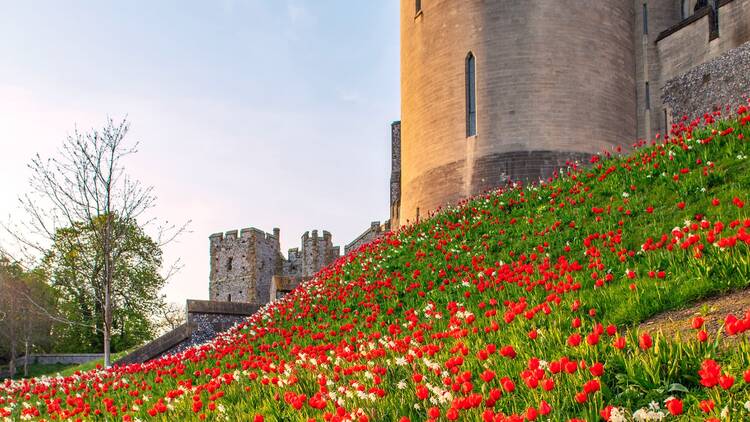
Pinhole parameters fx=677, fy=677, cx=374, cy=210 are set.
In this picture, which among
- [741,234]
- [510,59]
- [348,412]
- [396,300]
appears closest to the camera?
[348,412]

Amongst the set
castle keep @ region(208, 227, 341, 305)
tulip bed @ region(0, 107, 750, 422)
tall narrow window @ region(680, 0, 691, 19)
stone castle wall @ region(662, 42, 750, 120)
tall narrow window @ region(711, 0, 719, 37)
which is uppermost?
tall narrow window @ region(680, 0, 691, 19)

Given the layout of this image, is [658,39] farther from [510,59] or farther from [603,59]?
[510,59]

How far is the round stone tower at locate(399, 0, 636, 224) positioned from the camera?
19.8 metres

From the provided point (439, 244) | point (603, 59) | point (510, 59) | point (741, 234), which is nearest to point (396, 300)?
point (439, 244)

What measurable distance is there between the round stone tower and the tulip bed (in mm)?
5631

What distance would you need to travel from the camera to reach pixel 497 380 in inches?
189

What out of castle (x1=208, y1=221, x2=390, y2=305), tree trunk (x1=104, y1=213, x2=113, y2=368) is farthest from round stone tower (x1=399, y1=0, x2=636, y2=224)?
castle (x1=208, y1=221, x2=390, y2=305)

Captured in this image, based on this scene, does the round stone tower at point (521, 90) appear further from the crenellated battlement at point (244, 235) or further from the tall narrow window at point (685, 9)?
the crenellated battlement at point (244, 235)

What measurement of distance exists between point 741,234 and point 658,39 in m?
17.6

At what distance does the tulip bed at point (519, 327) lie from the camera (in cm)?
407

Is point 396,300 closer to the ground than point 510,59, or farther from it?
closer to the ground

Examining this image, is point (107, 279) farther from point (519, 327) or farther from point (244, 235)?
point (244, 235)

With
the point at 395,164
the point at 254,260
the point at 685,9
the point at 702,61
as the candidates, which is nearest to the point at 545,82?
the point at 702,61

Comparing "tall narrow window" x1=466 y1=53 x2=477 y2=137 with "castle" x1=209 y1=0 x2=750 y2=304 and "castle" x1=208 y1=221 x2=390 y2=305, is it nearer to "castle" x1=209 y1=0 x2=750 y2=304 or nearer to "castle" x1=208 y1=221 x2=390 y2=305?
"castle" x1=209 y1=0 x2=750 y2=304
